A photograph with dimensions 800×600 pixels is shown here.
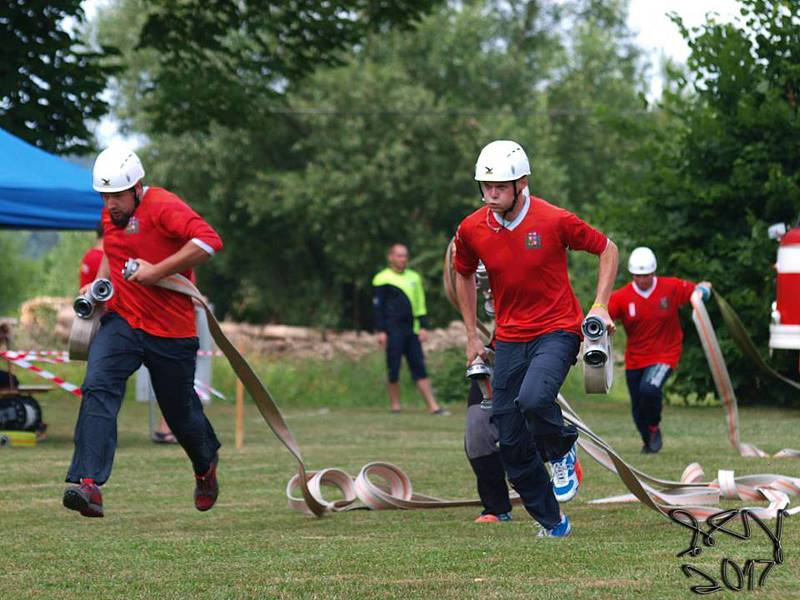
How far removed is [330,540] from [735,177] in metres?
15.0

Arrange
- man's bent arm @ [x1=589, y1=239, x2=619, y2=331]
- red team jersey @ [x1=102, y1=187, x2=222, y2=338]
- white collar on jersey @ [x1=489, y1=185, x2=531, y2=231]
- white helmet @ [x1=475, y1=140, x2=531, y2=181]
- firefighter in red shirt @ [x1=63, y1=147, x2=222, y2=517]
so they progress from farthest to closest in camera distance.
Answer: red team jersey @ [x1=102, y1=187, x2=222, y2=338], firefighter in red shirt @ [x1=63, y1=147, x2=222, y2=517], white collar on jersey @ [x1=489, y1=185, x2=531, y2=231], white helmet @ [x1=475, y1=140, x2=531, y2=181], man's bent arm @ [x1=589, y1=239, x2=619, y2=331]

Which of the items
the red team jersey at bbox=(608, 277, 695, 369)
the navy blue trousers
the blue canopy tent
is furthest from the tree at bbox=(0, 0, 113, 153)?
the red team jersey at bbox=(608, 277, 695, 369)

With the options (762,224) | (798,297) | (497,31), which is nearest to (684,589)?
(798,297)

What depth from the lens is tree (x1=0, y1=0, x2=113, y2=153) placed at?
2123cm

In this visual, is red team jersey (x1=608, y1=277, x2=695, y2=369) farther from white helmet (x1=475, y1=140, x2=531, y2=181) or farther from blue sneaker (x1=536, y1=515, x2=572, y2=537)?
white helmet (x1=475, y1=140, x2=531, y2=181)

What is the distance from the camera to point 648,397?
1458 centimetres

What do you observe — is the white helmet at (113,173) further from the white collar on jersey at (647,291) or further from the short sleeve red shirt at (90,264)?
the white collar on jersey at (647,291)

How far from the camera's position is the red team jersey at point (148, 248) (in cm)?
892

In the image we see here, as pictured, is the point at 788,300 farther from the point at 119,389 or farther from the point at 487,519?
the point at 119,389

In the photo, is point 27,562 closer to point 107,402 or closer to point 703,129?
point 107,402

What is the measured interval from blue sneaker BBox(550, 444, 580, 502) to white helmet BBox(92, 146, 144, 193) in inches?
108

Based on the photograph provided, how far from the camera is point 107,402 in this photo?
8.70m

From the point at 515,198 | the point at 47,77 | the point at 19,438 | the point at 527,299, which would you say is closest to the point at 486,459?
the point at 527,299

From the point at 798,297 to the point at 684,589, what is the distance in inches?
313
